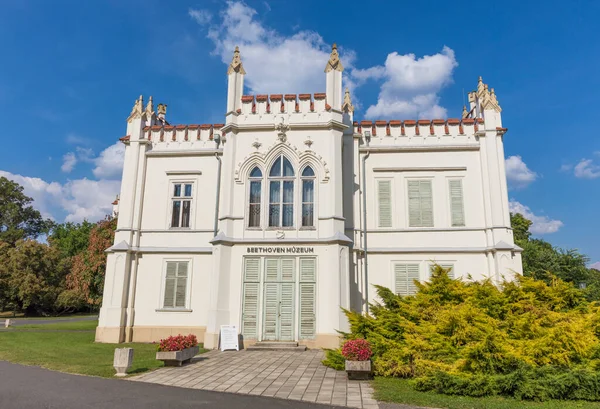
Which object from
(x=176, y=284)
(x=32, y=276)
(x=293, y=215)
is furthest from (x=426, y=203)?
(x=32, y=276)

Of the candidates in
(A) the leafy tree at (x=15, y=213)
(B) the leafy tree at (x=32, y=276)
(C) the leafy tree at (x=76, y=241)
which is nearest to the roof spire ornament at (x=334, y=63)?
(B) the leafy tree at (x=32, y=276)

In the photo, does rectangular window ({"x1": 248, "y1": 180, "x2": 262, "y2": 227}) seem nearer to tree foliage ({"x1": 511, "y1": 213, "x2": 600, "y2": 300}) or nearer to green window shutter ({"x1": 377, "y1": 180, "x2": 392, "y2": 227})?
green window shutter ({"x1": 377, "y1": 180, "x2": 392, "y2": 227})

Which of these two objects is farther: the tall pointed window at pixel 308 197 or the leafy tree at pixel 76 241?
the leafy tree at pixel 76 241

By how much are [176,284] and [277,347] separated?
5873 mm

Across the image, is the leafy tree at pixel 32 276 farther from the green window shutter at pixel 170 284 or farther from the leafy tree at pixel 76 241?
the green window shutter at pixel 170 284

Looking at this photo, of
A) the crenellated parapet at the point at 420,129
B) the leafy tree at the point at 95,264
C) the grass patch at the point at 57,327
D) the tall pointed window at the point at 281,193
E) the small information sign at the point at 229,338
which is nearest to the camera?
the small information sign at the point at 229,338

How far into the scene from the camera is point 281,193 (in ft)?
52.7

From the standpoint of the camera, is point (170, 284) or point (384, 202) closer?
point (170, 284)

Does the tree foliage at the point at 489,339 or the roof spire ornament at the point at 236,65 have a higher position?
the roof spire ornament at the point at 236,65

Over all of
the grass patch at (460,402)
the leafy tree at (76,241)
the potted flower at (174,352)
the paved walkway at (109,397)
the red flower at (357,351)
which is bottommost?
the paved walkway at (109,397)

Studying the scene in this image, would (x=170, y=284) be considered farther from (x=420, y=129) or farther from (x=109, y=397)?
(x=420, y=129)

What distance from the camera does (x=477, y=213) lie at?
1697 cm

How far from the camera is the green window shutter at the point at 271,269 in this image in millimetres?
15305

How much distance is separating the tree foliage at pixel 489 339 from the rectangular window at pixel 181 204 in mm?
10248
